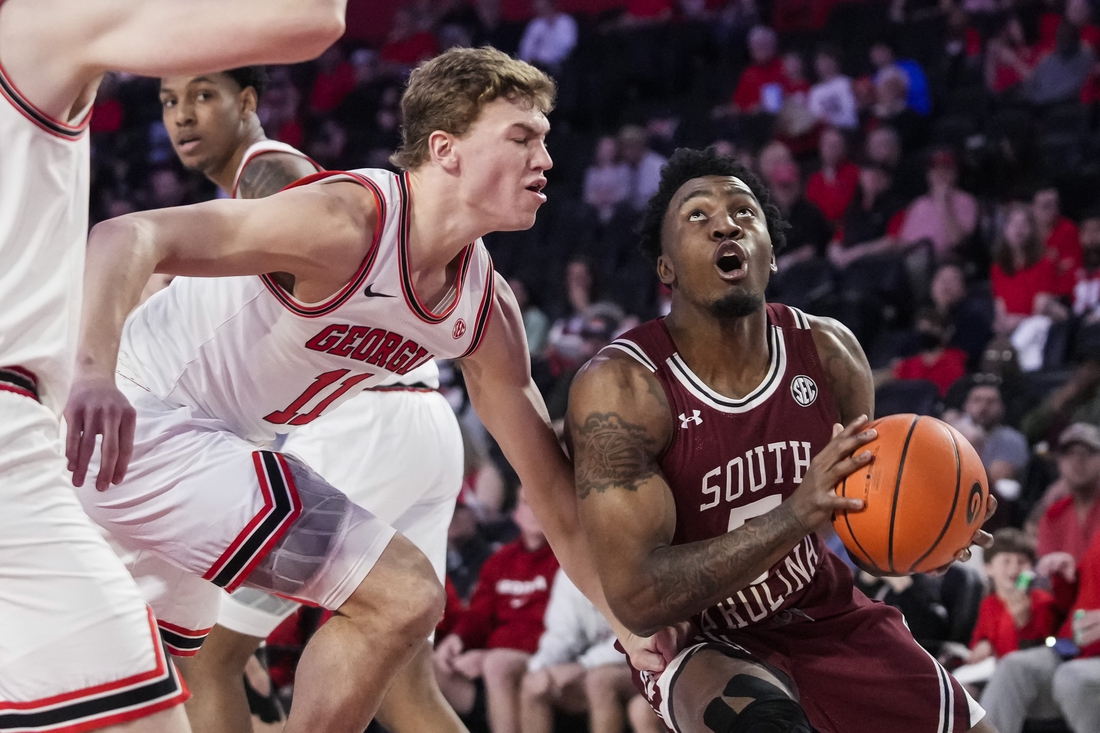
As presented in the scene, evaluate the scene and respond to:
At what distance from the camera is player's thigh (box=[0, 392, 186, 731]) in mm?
2012

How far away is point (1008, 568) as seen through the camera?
557cm

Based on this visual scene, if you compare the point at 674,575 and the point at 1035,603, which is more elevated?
the point at 674,575

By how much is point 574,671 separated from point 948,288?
3.60 meters

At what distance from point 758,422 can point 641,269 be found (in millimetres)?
6474

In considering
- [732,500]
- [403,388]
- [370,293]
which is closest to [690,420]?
[732,500]

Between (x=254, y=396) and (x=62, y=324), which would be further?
(x=254, y=396)

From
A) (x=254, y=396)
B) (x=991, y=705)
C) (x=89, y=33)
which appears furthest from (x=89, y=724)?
(x=991, y=705)

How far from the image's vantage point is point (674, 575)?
307 centimetres

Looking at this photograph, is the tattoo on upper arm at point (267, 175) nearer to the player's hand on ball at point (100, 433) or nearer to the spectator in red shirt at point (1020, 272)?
the player's hand on ball at point (100, 433)

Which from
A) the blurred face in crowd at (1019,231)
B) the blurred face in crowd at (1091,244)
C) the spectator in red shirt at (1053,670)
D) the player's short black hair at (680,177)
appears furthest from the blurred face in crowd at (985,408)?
the player's short black hair at (680,177)

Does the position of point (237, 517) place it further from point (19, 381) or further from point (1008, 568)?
point (1008, 568)

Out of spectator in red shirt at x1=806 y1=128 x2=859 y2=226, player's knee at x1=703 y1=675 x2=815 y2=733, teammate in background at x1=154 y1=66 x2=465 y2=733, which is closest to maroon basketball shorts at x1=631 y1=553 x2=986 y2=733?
player's knee at x1=703 y1=675 x2=815 y2=733

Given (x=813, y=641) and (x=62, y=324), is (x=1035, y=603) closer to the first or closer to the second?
(x=813, y=641)

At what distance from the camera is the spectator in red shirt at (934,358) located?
24.8 feet
